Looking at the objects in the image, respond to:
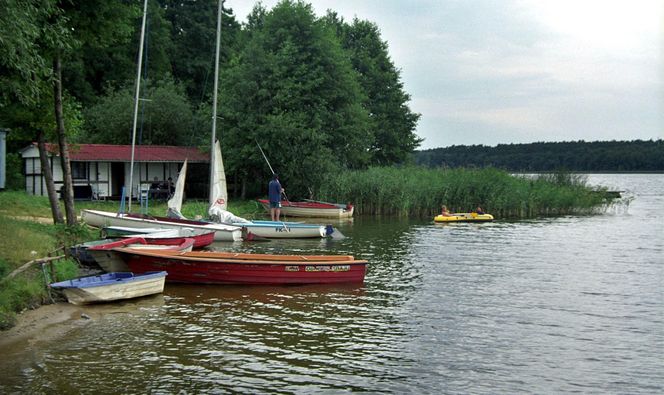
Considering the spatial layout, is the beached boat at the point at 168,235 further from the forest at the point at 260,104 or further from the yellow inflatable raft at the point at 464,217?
the yellow inflatable raft at the point at 464,217

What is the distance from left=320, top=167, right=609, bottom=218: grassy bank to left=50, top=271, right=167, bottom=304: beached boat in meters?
25.2

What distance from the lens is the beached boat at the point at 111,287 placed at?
15.1 meters

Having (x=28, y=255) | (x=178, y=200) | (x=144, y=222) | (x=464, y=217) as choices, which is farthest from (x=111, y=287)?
(x=464, y=217)

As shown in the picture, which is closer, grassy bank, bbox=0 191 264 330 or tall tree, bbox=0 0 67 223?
tall tree, bbox=0 0 67 223

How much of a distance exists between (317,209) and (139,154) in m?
11.3

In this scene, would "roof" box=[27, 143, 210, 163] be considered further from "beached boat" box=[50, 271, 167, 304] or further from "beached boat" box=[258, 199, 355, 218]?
"beached boat" box=[50, 271, 167, 304]

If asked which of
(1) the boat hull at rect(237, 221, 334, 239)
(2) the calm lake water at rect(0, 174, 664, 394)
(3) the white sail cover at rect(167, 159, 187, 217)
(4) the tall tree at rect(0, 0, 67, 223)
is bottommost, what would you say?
(2) the calm lake water at rect(0, 174, 664, 394)

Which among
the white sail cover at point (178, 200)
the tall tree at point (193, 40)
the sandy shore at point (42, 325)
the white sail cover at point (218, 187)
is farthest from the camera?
the tall tree at point (193, 40)

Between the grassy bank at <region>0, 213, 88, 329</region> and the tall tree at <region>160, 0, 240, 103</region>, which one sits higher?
the tall tree at <region>160, 0, 240, 103</region>

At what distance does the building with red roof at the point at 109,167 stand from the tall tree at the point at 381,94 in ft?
75.5

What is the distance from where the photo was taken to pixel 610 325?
14633mm

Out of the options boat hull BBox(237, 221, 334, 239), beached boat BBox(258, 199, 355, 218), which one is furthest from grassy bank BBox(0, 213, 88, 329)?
beached boat BBox(258, 199, 355, 218)

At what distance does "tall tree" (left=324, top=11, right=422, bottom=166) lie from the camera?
63000 mm

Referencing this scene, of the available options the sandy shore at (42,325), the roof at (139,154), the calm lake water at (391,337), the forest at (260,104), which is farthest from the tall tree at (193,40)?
the sandy shore at (42,325)
